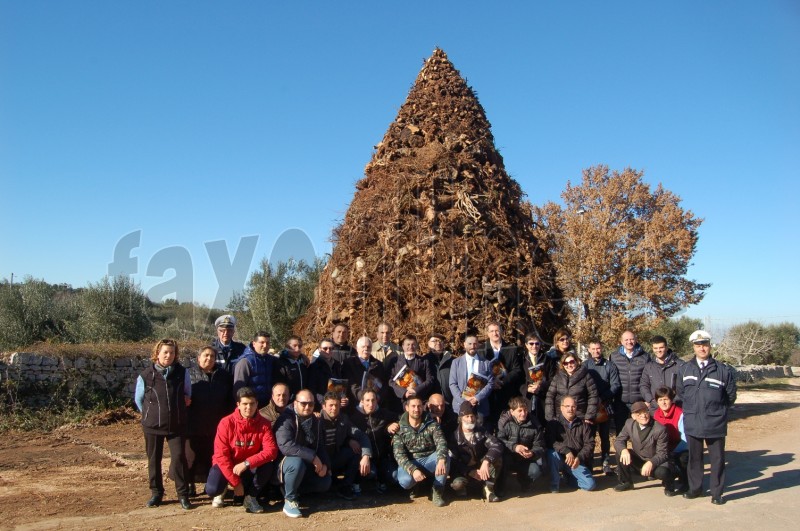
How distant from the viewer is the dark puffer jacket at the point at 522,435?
5.94m

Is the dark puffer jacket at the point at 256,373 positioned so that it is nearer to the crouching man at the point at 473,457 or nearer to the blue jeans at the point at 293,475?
the blue jeans at the point at 293,475

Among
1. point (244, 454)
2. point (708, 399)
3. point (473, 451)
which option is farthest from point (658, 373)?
point (244, 454)

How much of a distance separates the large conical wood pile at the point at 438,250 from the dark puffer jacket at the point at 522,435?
5.53 ft

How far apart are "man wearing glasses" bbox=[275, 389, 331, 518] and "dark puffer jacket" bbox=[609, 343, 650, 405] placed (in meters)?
3.78

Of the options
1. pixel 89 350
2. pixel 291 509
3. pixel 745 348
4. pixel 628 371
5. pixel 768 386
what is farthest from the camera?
pixel 745 348

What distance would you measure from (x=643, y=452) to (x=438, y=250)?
3.38m

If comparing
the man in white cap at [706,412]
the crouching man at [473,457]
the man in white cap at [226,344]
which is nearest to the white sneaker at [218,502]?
the man in white cap at [226,344]

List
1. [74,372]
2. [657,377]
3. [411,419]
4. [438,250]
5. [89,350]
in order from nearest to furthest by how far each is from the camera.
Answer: [411,419]
[657,377]
[438,250]
[74,372]
[89,350]

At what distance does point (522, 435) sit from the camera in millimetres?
5973

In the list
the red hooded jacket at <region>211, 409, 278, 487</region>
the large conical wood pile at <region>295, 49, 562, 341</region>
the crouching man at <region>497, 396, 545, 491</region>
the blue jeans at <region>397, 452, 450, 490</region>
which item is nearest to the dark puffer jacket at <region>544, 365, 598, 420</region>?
the crouching man at <region>497, 396, 545, 491</region>

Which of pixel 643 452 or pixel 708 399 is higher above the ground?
pixel 708 399

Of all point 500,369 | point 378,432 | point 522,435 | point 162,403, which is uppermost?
point 500,369

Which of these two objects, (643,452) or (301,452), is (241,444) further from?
(643,452)

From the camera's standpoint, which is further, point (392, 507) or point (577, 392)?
point (577, 392)
